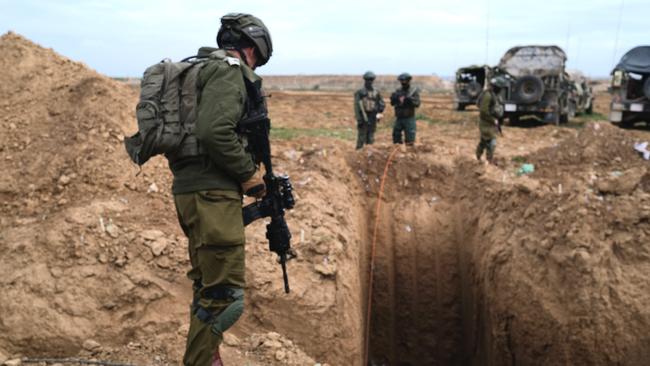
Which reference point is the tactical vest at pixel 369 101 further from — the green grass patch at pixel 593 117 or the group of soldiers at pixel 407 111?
the green grass patch at pixel 593 117

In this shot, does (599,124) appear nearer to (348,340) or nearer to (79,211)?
(348,340)

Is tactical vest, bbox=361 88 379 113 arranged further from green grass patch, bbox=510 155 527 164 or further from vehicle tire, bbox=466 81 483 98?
vehicle tire, bbox=466 81 483 98

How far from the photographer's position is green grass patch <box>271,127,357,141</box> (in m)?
14.1

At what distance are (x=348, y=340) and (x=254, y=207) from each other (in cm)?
245

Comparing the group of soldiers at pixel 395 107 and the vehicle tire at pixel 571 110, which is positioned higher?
the group of soldiers at pixel 395 107

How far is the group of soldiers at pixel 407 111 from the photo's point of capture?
857cm

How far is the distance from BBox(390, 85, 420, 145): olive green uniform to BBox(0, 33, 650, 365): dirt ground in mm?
1528

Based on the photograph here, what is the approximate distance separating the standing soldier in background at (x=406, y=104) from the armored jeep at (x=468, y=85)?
31.9 ft

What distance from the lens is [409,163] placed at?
7.53 m

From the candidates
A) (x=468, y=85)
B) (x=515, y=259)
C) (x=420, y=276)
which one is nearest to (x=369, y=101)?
(x=420, y=276)

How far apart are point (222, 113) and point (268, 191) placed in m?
0.64

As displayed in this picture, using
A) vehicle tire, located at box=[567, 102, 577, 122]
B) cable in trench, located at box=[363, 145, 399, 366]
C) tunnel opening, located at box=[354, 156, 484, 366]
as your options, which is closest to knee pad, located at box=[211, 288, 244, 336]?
cable in trench, located at box=[363, 145, 399, 366]

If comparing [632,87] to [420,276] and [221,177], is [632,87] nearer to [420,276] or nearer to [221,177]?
[420,276]

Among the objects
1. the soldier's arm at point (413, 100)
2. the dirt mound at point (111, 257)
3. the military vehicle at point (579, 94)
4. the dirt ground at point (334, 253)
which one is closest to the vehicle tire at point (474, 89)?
the military vehicle at point (579, 94)
